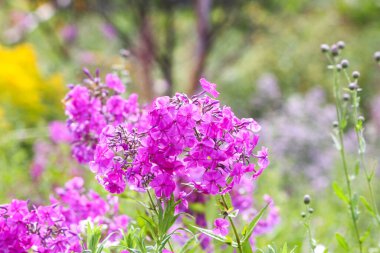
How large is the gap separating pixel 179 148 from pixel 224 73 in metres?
11.1

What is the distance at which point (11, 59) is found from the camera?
774 centimetres

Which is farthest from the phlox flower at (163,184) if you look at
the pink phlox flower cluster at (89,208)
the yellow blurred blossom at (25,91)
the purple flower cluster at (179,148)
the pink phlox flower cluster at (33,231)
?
the yellow blurred blossom at (25,91)

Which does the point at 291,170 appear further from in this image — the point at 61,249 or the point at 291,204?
the point at 61,249

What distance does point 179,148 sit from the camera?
1314mm

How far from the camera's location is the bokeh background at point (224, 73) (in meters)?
4.96

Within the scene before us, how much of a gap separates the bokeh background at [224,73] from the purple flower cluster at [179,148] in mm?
981

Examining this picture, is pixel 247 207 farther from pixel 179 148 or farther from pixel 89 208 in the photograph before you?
pixel 179 148

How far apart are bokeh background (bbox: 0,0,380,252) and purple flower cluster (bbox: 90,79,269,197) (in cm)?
98

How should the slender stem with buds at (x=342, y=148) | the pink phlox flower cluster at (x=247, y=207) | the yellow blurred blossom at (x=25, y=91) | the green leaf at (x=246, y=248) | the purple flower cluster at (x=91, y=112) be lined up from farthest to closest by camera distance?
the yellow blurred blossom at (x=25, y=91) → the pink phlox flower cluster at (x=247, y=207) → the purple flower cluster at (x=91, y=112) → the slender stem with buds at (x=342, y=148) → the green leaf at (x=246, y=248)

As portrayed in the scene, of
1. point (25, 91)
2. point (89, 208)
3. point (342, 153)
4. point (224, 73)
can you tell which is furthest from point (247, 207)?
point (224, 73)

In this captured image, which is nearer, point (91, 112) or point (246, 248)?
point (246, 248)

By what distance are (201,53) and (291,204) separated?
11.2ft

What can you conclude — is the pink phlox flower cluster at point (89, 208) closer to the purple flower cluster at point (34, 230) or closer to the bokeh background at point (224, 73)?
the purple flower cluster at point (34, 230)

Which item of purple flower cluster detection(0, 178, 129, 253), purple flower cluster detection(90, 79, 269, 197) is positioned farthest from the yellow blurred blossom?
purple flower cluster detection(90, 79, 269, 197)
